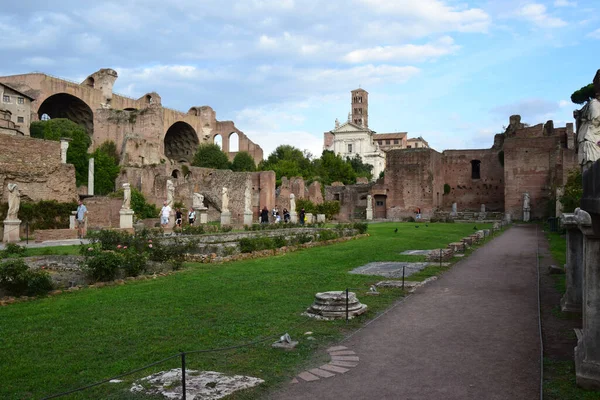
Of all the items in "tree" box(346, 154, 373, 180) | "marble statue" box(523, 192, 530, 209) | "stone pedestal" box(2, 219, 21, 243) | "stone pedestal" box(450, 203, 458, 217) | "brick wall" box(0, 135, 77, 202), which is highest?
"tree" box(346, 154, 373, 180)

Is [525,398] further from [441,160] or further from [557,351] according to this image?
[441,160]

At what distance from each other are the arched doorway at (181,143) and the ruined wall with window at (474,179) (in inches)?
1489

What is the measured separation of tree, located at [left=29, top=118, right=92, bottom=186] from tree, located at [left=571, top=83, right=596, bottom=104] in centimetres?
4482

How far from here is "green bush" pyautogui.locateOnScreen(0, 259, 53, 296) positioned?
893 centimetres

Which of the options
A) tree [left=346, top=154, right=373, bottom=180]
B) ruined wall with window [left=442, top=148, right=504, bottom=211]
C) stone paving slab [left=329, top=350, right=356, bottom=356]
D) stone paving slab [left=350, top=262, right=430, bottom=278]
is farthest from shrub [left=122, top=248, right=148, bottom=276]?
tree [left=346, top=154, right=373, bottom=180]

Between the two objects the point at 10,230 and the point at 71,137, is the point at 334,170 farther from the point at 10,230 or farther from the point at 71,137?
the point at 10,230

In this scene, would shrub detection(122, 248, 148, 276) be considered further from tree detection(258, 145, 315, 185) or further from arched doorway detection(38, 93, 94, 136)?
arched doorway detection(38, 93, 94, 136)

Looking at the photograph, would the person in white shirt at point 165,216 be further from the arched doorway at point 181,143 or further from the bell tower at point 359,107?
the bell tower at point 359,107

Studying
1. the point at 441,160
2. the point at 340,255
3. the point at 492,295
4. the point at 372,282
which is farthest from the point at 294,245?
the point at 441,160

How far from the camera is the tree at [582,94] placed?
144 feet

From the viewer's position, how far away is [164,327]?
675 cm

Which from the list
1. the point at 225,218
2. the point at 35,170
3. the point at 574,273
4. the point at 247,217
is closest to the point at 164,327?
the point at 574,273

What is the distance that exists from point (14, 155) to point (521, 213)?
37.5 meters

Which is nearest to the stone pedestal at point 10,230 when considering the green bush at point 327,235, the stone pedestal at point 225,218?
the stone pedestal at point 225,218
